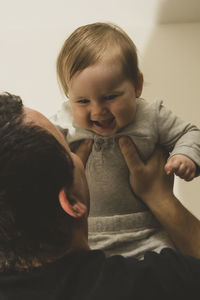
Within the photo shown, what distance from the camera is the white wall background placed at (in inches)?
45.3

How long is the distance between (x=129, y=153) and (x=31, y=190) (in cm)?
34

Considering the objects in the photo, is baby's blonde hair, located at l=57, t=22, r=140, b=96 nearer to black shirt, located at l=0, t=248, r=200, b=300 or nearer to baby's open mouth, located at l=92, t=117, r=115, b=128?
baby's open mouth, located at l=92, t=117, r=115, b=128

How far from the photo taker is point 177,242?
2.36 feet

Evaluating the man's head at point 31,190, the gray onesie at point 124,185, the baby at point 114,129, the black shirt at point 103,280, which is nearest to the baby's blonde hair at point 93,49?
the baby at point 114,129

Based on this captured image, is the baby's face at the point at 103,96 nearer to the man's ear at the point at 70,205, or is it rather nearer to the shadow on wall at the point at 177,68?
the man's ear at the point at 70,205

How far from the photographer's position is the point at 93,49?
66cm

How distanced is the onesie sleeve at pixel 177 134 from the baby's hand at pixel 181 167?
21mm

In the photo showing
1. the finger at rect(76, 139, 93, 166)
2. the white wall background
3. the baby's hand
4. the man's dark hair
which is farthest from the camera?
the white wall background

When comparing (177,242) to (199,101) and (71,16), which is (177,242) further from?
(71,16)

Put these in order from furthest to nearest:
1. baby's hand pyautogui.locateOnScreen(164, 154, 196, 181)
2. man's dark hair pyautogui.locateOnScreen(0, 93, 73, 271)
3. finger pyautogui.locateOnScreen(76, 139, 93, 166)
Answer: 1. finger pyautogui.locateOnScreen(76, 139, 93, 166)
2. baby's hand pyautogui.locateOnScreen(164, 154, 196, 181)
3. man's dark hair pyautogui.locateOnScreen(0, 93, 73, 271)

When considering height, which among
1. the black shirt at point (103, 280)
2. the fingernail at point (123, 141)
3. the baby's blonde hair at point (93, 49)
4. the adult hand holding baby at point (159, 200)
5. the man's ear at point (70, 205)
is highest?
the baby's blonde hair at point (93, 49)

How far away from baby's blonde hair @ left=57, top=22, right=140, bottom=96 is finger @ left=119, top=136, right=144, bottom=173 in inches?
4.9

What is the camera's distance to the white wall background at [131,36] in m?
1.15

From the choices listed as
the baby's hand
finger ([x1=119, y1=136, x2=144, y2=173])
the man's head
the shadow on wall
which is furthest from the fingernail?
the shadow on wall
